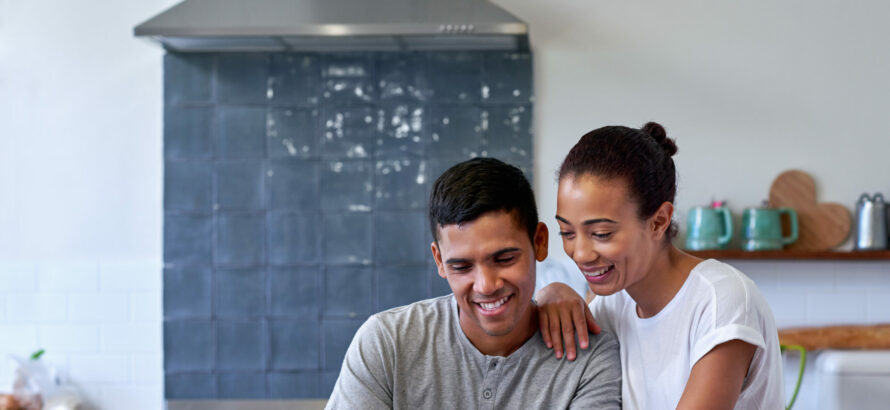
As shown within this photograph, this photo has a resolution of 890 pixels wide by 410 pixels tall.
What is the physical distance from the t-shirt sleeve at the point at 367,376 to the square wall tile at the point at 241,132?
1517mm

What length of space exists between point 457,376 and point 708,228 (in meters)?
1.48

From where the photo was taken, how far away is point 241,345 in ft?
8.91

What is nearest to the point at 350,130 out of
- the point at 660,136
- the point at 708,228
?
the point at 708,228

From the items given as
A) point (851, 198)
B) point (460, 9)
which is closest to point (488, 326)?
point (460, 9)

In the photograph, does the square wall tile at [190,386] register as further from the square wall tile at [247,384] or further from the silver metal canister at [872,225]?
the silver metal canister at [872,225]

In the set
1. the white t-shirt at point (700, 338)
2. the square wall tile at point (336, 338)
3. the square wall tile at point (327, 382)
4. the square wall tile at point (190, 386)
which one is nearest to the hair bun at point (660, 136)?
the white t-shirt at point (700, 338)

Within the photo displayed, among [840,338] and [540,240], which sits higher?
[540,240]

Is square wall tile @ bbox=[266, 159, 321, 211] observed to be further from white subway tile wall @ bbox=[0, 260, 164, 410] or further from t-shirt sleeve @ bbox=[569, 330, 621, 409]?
t-shirt sleeve @ bbox=[569, 330, 621, 409]

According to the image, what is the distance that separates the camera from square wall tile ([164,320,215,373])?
271 cm

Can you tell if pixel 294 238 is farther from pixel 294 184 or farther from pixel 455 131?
pixel 455 131

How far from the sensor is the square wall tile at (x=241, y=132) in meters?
2.72

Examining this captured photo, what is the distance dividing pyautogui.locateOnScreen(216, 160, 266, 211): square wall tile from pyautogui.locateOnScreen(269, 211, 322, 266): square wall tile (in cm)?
9

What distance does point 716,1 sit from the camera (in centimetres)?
267

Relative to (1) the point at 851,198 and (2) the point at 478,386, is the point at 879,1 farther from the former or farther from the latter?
(2) the point at 478,386
